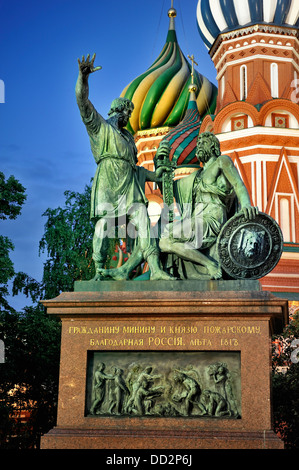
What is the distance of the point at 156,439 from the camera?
952 cm

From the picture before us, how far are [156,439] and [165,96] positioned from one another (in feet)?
98.7

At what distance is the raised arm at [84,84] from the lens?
1090cm

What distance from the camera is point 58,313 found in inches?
405

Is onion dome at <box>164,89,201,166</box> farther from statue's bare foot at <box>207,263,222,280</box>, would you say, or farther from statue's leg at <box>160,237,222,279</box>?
statue's bare foot at <box>207,263,222,280</box>

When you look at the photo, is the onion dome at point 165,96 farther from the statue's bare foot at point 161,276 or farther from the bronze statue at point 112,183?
the statue's bare foot at point 161,276

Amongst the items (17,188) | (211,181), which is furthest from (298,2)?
(211,181)

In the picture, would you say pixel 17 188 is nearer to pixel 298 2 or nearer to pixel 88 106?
pixel 88 106

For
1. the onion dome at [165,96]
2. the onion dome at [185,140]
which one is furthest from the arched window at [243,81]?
the onion dome at [165,96]

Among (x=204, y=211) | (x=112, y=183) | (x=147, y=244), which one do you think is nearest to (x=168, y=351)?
(x=147, y=244)

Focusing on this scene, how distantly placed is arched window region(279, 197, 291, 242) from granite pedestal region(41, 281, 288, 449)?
61.3ft

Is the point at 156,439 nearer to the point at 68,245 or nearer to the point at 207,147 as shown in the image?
the point at 207,147

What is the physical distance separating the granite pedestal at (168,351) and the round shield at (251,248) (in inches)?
10.2
